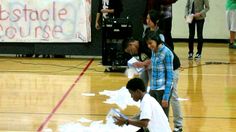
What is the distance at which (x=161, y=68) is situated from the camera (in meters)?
5.53

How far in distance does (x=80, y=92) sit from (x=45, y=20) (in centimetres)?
432

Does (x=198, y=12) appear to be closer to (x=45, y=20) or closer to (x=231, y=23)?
(x=231, y=23)

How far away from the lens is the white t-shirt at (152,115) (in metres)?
4.42

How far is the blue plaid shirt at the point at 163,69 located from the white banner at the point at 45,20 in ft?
23.1

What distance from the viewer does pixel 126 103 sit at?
795cm

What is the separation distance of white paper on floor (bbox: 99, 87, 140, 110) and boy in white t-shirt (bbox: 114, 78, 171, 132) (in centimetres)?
314

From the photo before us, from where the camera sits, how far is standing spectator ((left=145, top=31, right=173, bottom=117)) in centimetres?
538

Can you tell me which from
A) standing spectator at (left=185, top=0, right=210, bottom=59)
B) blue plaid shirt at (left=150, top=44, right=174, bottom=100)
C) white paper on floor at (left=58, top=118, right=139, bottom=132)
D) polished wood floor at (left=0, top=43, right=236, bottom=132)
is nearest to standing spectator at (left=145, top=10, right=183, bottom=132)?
polished wood floor at (left=0, top=43, right=236, bottom=132)

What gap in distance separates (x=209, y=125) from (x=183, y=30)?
1020cm

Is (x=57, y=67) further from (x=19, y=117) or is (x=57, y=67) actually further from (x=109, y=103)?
(x=19, y=117)

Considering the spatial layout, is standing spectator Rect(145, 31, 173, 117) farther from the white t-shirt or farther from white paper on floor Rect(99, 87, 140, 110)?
white paper on floor Rect(99, 87, 140, 110)

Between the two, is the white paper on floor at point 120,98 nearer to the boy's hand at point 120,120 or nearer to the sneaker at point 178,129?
the sneaker at point 178,129

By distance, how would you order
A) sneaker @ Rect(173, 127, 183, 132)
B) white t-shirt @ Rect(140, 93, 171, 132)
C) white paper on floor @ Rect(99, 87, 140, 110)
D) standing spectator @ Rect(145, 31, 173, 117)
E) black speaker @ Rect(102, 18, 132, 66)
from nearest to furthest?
white t-shirt @ Rect(140, 93, 171, 132)
standing spectator @ Rect(145, 31, 173, 117)
sneaker @ Rect(173, 127, 183, 132)
white paper on floor @ Rect(99, 87, 140, 110)
black speaker @ Rect(102, 18, 132, 66)

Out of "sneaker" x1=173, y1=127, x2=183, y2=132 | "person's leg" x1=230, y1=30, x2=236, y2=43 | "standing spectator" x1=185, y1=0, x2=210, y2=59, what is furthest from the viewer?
"person's leg" x1=230, y1=30, x2=236, y2=43
